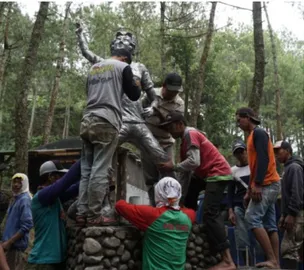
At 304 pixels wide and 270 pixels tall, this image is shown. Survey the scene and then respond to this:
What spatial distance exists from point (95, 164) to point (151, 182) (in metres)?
1.06

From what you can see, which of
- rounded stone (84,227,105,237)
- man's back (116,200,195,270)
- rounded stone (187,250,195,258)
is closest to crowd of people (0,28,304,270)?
man's back (116,200,195,270)

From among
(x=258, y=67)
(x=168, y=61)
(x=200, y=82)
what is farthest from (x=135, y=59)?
(x=258, y=67)

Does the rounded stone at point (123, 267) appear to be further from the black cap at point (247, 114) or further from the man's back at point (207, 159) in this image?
the black cap at point (247, 114)

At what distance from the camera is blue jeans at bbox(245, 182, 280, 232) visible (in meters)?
5.12

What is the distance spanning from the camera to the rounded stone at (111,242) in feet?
15.1

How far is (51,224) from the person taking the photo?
4934 millimetres

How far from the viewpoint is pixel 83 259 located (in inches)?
179

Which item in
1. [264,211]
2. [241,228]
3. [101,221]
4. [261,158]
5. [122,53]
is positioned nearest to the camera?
[101,221]

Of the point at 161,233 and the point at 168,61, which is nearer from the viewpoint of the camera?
the point at 161,233

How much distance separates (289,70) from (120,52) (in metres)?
32.6

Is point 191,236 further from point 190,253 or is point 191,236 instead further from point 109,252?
point 109,252

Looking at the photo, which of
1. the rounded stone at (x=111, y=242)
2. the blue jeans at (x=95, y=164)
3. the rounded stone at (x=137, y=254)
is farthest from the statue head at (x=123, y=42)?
the rounded stone at (x=137, y=254)

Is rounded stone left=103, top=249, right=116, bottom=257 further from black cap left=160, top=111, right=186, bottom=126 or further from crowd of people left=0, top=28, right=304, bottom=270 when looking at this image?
black cap left=160, top=111, right=186, bottom=126

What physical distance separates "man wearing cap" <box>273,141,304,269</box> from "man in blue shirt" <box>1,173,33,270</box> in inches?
118
